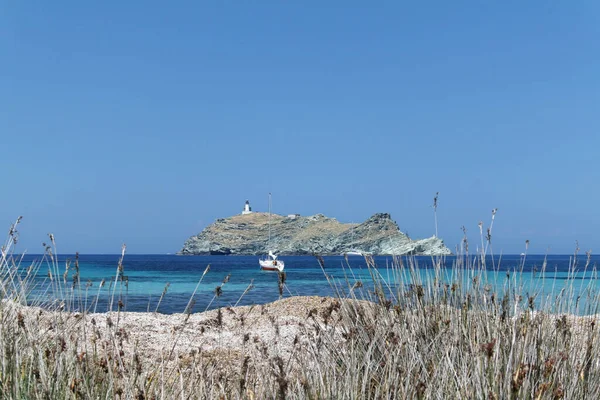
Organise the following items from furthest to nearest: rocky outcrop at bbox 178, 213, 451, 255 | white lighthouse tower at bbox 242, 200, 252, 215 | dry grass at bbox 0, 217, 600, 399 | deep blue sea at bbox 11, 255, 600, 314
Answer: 1. white lighthouse tower at bbox 242, 200, 252, 215
2. rocky outcrop at bbox 178, 213, 451, 255
3. deep blue sea at bbox 11, 255, 600, 314
4. dry grass at bbox 0, 217, 600, 399

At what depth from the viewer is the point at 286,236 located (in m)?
114

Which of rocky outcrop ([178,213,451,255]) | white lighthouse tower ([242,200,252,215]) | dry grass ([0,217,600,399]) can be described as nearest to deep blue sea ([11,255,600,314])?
dry grass ([0,217,600,399])

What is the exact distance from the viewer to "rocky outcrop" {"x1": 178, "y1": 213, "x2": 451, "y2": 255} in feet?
303

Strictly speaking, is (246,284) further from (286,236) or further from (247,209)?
(247,209)

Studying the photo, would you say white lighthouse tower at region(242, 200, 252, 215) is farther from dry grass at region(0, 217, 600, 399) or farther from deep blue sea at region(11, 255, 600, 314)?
dry grass at region(0, 217, 600, 399)

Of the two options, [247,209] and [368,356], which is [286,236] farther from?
[368,356]

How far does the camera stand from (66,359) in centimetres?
291

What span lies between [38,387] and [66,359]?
7.6 inches

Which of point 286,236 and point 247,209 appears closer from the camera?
point 286,236

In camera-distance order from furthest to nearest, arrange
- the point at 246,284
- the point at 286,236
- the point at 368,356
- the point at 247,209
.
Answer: the point at 247,209 < the point at 286,236 < the point at 246,284 < the point at 368,356

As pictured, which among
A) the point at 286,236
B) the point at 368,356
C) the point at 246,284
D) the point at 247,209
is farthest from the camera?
the point at 247,209

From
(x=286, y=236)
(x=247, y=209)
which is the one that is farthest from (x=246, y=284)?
(x=247, y=209)

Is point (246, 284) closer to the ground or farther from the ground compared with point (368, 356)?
closer to the ground

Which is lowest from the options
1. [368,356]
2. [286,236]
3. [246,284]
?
[246,284]
